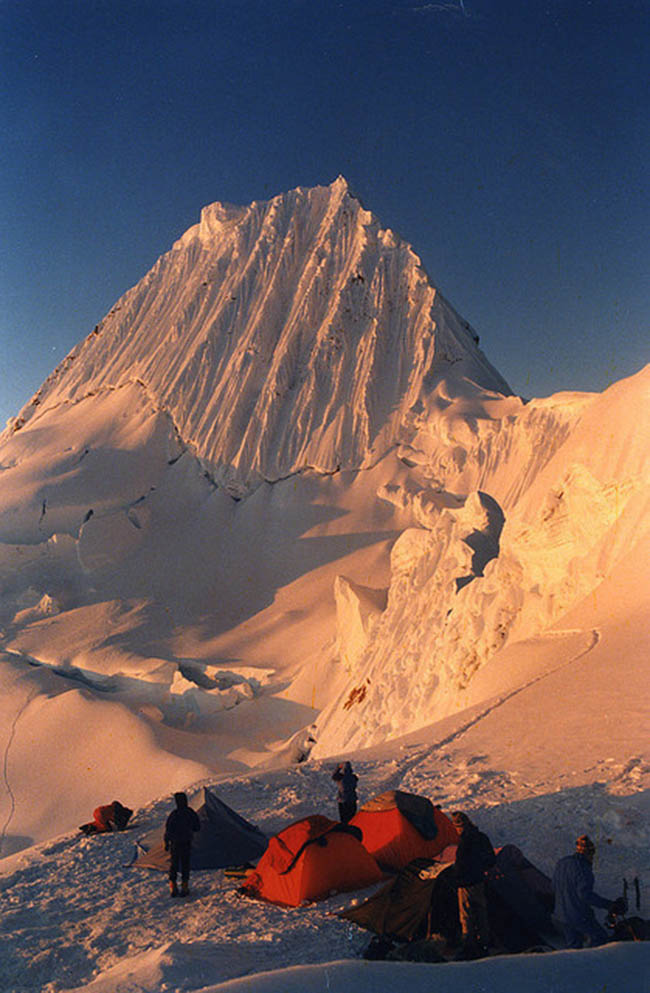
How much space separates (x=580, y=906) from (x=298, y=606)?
22767 mm

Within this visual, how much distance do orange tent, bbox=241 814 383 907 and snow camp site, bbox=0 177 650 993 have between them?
0.05 m

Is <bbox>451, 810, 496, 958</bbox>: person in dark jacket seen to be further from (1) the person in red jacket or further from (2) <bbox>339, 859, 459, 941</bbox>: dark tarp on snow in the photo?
(1) the person in red jacket

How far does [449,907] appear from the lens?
12.2 ft

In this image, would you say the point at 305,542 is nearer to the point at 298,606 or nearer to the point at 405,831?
the point at 298,606

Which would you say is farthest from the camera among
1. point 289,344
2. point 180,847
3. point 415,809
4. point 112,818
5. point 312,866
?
point 289,344

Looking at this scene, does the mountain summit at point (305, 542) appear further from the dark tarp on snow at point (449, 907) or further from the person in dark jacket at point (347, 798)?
the dark tarp on snow at point (449, 907)

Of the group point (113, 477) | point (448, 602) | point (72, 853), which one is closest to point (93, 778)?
point (448, 602)

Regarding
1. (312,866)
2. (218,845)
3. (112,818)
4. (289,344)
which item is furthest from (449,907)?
(289,344)

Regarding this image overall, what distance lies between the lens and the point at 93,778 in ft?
49.7

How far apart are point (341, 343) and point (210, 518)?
403 inches

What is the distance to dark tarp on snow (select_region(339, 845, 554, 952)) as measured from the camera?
3674 millimetres

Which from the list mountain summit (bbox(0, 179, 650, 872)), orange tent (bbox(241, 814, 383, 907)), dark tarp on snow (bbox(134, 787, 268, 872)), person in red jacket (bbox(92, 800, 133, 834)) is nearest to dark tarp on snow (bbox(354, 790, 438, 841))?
orange tent (bbox(241, 814, 383, 907))

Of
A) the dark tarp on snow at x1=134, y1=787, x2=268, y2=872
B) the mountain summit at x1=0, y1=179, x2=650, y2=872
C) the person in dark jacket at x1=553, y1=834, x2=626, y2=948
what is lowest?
the person in dark jacket at x1=553, y1=834, x2=626, y2=948

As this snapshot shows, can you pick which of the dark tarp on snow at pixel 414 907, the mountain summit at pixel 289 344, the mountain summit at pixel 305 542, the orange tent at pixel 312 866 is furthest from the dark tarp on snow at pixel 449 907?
the mountain summit at pixel 289 344
